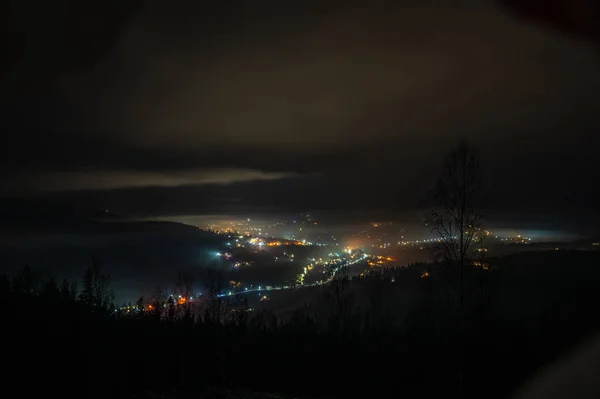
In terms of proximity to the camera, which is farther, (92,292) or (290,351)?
(92,292)

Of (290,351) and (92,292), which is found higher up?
(92,292)

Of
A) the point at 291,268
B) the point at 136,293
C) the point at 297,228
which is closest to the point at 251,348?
the point at 136,293

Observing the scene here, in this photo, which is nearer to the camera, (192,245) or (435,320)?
(435,320)

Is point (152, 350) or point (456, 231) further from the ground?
point (456, 231)

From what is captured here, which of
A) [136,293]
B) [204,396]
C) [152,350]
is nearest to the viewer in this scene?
[204,396]

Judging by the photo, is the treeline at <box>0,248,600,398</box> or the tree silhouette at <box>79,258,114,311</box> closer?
the treeline at <box>0,248,600,398</box>

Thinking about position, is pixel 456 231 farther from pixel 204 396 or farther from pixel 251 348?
pixel 251 348

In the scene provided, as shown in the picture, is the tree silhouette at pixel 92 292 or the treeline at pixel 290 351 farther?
the tree silhouette at pixel 92 292

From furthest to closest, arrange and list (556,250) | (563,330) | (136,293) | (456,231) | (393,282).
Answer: (136,293)
(393,282)
(556,250)
(563,330)
(456,231)

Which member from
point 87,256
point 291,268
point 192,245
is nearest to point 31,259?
point 87,256
